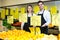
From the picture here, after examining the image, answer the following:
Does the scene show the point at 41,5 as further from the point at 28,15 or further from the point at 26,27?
the point at 26,27

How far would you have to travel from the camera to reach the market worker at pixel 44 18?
6.97 feet

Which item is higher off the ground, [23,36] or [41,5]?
[41,5]

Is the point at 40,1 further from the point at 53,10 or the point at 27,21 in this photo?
the point at 27,21

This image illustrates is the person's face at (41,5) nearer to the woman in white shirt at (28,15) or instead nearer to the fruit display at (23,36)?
the woman in white shirt at (28,15)

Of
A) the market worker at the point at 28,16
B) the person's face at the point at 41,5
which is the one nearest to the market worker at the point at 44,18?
the person's face at the point at 41,5

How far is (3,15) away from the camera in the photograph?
2637 millimetres

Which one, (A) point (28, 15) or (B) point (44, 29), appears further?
(A) point (28, 15)

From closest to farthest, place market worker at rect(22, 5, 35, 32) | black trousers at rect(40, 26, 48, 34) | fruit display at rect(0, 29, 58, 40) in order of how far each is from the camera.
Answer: fruit display at rect(0, 29, 58, 40) < black trousers at rect(40, 26, 48, 34) < market worker at rect(22, 5, 35, 32)

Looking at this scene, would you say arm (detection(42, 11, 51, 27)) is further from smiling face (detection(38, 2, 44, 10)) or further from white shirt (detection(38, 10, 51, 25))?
smiling face (detection(38, 2, 44, 10))

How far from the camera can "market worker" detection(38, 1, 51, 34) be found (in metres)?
2.12

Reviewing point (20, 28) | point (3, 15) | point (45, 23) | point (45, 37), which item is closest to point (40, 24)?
point (45, 23)

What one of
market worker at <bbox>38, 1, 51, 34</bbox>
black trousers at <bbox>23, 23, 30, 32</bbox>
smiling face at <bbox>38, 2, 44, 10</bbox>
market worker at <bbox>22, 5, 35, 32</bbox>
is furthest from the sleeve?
black trousers at <bbox>23, 23, 30, 32</bbox>

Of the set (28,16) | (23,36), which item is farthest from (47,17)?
(23,36)

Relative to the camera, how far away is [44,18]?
2168 millimetres
